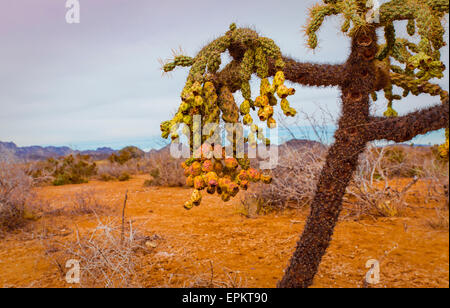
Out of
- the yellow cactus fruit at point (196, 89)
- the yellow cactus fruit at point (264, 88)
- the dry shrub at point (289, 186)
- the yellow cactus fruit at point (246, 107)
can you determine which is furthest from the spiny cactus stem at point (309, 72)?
the dry shrub at point (289, 186)

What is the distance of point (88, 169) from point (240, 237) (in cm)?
1116

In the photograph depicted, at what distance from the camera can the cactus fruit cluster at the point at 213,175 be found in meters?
1.29

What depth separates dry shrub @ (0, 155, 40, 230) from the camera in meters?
4.93

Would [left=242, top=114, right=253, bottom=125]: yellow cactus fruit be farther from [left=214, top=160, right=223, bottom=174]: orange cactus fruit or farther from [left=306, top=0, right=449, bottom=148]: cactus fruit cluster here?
[left=306, top=0, right=449, bottom=148]: cactus fruit cluster

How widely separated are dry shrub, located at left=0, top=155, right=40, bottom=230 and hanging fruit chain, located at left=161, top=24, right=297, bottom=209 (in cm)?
492

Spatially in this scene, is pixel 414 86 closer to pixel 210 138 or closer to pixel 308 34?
pixel 308 34

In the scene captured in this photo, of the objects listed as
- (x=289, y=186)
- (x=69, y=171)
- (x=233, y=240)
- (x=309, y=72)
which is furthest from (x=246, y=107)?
(x=69, y=171)

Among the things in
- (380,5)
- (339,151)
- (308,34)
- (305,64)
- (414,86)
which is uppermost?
(380,5)

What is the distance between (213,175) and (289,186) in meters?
4.36

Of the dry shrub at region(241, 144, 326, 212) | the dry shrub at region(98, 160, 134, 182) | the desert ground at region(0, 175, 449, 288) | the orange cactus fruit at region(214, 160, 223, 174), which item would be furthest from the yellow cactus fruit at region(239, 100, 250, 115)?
the dry shrub at region(98, 160, 134, 182)

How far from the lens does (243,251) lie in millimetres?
3537

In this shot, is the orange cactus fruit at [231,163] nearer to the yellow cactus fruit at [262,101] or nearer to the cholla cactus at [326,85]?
the cholla cactus at [326,85]

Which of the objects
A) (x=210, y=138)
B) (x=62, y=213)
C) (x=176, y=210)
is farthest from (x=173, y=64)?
(x=62, y=213)

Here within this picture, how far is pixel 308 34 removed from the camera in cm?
193
